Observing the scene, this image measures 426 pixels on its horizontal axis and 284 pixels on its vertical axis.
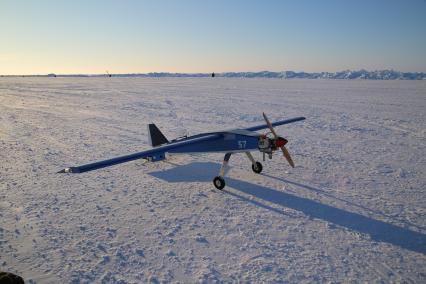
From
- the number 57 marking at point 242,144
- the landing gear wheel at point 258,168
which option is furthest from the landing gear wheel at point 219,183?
the landing gear wheel at point 258,168

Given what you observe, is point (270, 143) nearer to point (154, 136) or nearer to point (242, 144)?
point (242, 144)

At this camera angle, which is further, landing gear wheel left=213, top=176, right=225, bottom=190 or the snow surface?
landing gear wheel left=213, top=176, right=225, bottom=190

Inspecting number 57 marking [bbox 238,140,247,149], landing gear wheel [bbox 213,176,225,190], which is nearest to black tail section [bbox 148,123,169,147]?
landing gear wheel [bbox 213,176,225,190]

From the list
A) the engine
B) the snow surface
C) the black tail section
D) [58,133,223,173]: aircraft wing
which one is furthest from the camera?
the black tail section

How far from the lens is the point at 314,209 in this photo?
8383 mm

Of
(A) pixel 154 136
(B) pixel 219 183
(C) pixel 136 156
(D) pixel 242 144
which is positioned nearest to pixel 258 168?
(D) pixel 242 144

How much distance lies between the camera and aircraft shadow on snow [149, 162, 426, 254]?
22.6 ft

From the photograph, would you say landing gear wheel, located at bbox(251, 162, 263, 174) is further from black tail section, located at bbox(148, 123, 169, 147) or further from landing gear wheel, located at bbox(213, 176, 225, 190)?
black tail section, located at bbox(148, 123, 169, 147)

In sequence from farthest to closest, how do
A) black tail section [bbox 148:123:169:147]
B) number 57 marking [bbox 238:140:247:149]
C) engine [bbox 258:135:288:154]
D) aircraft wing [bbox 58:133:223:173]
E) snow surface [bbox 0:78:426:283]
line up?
black tail section [bbox 148:123:169:147] → number 57 marking [bbox 238:140:247:149] → engine [bbox 258:135:288:154] → aircraft wing [bbox 58:133:223:173] → snow surface [bbox 0:78:426:283]

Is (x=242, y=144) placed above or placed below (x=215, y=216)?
above

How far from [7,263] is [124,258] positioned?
232 cm

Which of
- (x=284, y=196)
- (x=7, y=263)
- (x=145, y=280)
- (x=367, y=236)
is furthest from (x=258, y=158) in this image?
(x=7, y=263)

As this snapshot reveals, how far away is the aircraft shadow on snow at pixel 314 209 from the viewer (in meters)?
6.89

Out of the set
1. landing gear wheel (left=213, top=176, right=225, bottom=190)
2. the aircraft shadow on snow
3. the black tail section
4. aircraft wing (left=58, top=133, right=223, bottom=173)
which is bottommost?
the aircraft shadow on snow
